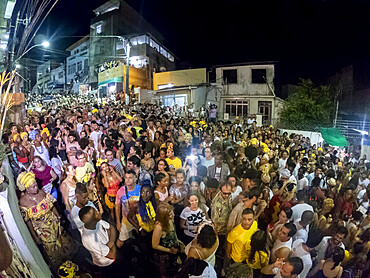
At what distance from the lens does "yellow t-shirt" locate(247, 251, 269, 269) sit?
3313 mm

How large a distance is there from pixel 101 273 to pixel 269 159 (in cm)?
546

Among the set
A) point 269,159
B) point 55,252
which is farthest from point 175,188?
point 269,159

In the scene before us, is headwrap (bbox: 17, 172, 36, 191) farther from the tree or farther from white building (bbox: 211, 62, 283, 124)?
white building (bbox: 211, 62, 283, 124)

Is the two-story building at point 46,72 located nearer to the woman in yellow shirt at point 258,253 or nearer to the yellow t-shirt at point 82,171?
the yellow t-shirt at point 82,171

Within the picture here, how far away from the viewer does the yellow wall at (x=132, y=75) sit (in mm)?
18922

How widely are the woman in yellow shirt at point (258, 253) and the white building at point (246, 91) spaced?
57.1 feet

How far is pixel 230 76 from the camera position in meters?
21.2

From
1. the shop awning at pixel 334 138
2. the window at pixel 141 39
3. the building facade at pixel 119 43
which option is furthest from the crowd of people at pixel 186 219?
the window at pixel 141 39

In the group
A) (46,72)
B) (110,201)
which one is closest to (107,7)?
(46,72)

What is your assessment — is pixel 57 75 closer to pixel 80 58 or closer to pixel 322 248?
pixel 80 58

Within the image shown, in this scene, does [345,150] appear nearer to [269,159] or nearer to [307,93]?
[269,159]

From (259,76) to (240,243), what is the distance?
19.0 metres

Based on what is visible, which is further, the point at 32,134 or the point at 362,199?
the point at 32,134

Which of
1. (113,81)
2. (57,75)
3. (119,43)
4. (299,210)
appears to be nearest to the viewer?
(299,210)
